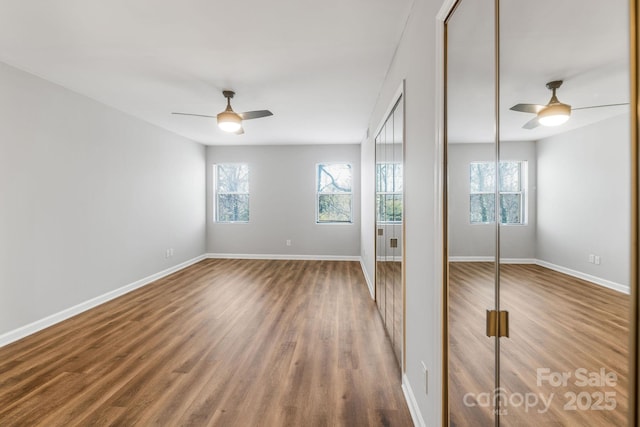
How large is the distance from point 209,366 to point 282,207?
15.3 ft

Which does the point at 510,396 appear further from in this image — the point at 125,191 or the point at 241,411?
the point at 125,191

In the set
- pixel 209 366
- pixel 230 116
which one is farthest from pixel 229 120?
pixel 209 366

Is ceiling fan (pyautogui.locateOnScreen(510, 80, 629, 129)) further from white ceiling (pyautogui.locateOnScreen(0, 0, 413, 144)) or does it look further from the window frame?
the window frame

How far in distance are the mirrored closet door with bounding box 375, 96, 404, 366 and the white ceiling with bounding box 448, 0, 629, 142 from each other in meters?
1.05

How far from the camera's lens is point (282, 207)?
680 cm

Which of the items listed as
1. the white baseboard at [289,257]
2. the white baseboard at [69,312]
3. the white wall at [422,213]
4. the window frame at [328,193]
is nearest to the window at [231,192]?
the white baseboard at [289,257]

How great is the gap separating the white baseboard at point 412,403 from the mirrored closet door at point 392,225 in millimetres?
254

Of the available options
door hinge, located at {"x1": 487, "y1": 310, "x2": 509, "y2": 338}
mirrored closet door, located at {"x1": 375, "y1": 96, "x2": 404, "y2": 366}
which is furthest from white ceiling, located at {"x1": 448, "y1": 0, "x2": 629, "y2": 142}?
mirrored closet door, located at {"x1": 375, "y1": 96, "x2": 404, "y2": 366}

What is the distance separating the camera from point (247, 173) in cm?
686

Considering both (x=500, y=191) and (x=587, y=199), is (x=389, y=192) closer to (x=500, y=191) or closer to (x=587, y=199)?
(x=500, y=191)

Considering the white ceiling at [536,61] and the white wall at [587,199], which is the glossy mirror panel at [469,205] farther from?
the white wall at [587,199]

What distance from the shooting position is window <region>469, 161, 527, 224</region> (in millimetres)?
850

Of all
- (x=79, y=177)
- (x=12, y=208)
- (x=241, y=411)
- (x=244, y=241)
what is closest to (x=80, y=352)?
(x=12, y=208)

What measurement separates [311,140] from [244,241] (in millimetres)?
2762
